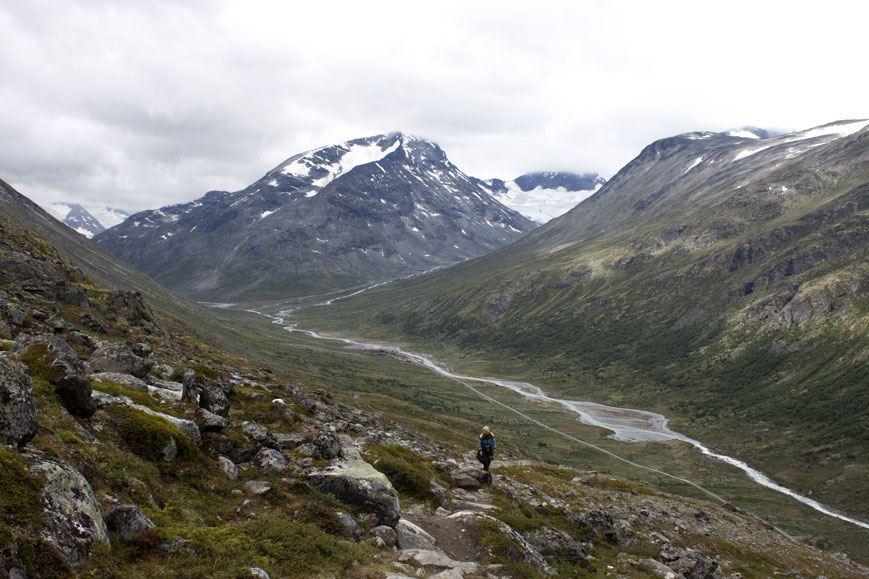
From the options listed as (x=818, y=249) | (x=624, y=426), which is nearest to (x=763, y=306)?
(x=818, y=249)

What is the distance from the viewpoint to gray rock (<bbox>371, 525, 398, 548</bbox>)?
1844 centimetres

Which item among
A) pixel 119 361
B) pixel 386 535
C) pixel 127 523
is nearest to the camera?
pixel 127 523

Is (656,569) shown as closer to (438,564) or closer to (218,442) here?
(438,564)

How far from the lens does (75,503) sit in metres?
11.7

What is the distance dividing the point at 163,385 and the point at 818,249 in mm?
254048

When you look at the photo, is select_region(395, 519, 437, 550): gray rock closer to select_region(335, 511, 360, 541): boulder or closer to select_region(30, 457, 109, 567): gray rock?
select_region(335, 511, 360, 541): boulder

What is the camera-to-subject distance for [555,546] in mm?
24453

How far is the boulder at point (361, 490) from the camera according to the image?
20.0 meters

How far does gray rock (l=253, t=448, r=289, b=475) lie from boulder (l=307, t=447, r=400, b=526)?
1509mm

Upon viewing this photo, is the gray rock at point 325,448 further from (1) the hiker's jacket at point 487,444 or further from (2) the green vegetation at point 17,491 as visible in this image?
(2) the green vegetation at point 17,491

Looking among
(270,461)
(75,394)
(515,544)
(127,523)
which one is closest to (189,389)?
(270,461)

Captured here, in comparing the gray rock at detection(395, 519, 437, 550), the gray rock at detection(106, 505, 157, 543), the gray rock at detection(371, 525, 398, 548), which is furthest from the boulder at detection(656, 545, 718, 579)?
the gray rock at detection(106, 505, 157, 543)

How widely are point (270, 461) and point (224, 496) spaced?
3313mm

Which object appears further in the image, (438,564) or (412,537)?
(412,537)
